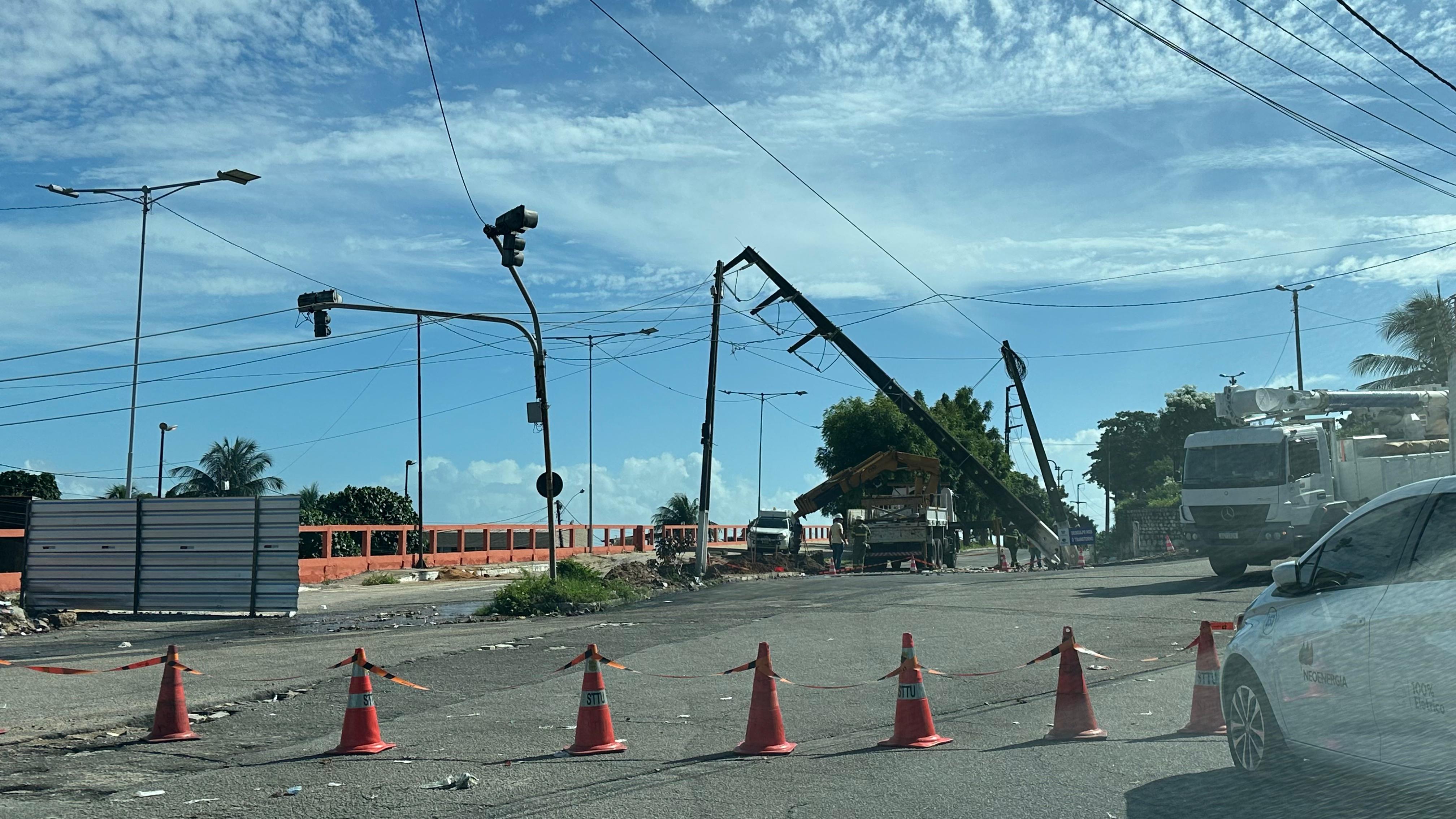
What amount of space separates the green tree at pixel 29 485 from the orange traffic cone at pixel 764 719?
4209 cm

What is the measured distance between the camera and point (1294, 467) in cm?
2217

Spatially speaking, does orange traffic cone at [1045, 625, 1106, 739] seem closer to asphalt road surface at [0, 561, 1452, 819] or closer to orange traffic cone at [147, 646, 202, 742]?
asphalt road surface at [0, 561, 1452, 819]

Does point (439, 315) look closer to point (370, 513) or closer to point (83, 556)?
point (83, 556)

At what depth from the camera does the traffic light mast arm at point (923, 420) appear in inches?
1468

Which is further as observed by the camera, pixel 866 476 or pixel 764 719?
pixel 866 476

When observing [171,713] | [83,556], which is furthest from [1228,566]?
[83,556]

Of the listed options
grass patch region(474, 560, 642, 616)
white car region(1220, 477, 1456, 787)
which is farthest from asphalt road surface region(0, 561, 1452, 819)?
grass patch region(474, 560, 642, 616)

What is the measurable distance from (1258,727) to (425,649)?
37.4ft

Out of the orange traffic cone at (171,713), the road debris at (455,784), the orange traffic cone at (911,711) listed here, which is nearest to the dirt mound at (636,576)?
the orange traffic cone at (171,713)

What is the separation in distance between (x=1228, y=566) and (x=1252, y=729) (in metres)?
18.0

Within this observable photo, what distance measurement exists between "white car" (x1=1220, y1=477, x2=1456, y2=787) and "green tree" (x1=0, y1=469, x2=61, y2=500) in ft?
148

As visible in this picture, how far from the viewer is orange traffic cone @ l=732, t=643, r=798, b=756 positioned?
7789mm

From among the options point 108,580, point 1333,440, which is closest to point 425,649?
point 108,580

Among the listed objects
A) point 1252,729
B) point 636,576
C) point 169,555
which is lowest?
point 1252,729
